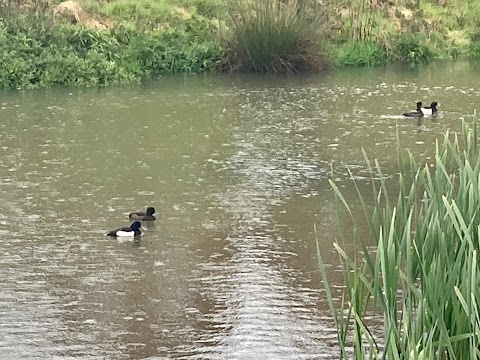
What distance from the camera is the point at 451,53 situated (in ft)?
93.0

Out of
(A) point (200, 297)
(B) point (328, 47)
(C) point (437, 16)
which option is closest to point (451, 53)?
(C) point (437, 16)

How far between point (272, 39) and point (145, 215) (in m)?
13.9

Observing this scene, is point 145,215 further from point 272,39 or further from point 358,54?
point 358,54

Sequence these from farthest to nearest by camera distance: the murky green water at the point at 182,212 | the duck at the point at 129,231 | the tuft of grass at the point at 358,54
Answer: the tuft of grass at the point at 358,54, the duck at the point at 129,231, the murky green water at the point at 182,212

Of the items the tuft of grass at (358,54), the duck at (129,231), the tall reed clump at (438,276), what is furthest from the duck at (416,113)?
the tall reed clump at (438,276)

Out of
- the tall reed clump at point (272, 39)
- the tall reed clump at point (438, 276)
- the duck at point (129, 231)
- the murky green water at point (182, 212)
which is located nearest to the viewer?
the tall reed clump at point (438, 276)

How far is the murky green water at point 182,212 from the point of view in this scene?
22.6 ft

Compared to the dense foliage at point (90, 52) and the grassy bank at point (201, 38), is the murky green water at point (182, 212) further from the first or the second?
the grassy bank at point (201, 38)

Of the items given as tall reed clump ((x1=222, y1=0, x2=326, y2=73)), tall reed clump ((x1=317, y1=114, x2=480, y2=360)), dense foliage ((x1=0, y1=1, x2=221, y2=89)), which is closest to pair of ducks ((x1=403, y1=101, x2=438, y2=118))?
tall reed clump ((x1=222, y1=0, x2=326, y2=73))

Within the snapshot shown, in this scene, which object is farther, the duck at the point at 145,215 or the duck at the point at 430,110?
the duck at the point at 430,110

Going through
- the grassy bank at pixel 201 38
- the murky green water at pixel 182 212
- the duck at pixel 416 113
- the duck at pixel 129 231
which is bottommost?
the murky green water at pixel 182 212

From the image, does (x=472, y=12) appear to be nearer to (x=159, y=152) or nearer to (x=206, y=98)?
(x=206, y=98)

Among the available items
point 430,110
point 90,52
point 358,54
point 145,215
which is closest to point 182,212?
point 145,215

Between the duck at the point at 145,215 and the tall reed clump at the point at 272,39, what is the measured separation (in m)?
13.7
